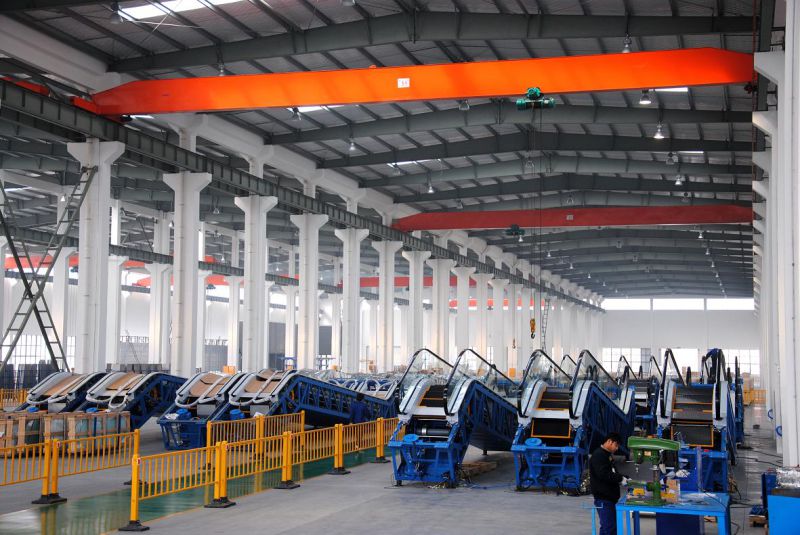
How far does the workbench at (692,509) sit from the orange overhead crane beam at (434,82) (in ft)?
43.1

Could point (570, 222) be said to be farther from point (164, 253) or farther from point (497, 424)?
point (497, 424)

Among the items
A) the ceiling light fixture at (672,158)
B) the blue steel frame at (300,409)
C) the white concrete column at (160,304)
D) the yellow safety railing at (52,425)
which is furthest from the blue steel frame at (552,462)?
the white concrete column at (160,304)

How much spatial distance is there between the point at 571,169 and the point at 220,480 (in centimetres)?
2785

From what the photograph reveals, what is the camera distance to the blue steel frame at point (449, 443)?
644 inches

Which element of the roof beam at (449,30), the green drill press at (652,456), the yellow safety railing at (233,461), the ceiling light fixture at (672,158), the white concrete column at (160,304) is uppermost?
the roof beam at (449,30)

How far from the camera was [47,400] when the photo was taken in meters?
22.1

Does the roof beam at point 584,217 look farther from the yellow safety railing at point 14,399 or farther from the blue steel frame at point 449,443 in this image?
the blue steel frame at point 449,443

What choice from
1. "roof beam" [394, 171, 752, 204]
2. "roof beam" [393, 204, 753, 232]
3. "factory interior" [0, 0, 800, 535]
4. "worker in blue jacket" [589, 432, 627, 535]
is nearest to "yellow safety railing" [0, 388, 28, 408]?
"factory interior" [0, 0, 800, 535]

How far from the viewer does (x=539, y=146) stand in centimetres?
3384

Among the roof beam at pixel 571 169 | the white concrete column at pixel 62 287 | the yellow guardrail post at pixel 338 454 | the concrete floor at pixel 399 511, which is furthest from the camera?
the white concrete column at pixel 62 287

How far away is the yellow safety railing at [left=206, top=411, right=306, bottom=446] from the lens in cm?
1841

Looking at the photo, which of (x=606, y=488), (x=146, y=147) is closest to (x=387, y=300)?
(x=146, y=147)

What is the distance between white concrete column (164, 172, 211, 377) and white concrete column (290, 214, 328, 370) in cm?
849

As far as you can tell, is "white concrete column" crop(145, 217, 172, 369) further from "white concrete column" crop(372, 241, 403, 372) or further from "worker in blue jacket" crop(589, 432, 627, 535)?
"worker in blue jacket" crop(589, 432, 627, 535)
